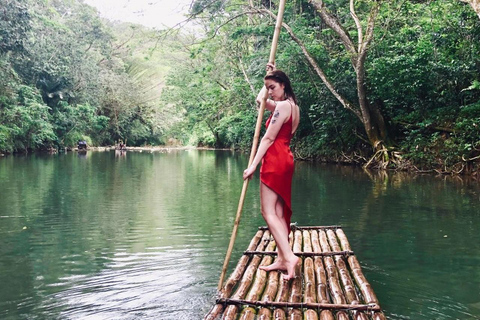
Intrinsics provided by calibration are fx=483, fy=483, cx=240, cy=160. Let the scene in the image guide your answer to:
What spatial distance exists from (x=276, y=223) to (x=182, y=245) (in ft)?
7.32

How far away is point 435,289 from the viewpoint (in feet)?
13.7

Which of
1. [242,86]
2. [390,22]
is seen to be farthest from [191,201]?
[242,86]

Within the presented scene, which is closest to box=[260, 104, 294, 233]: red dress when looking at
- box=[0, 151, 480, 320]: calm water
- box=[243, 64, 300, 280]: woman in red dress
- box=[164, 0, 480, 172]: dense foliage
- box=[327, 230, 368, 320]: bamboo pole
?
box=[243, 64, 300, 280]: woman in red dress

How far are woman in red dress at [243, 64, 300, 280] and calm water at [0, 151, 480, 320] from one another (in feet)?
2.48

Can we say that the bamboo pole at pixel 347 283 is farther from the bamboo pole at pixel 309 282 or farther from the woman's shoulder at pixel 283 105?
the woman's shoulder at pixel 283 105

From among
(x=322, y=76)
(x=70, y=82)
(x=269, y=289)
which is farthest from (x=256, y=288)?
(x=70, y=82)

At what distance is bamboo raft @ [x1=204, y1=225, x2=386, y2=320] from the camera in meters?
2.88

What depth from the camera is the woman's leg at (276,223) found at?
12.4ft

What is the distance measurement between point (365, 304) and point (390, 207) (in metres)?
5.89

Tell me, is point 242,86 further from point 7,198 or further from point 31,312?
point 31,312

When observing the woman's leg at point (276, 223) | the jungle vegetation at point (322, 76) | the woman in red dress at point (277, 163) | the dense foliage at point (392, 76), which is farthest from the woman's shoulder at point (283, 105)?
the dense foliage at point (392, 76)

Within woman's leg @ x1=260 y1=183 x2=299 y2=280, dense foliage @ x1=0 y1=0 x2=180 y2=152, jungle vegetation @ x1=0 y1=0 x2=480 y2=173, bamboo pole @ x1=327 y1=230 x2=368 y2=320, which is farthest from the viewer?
dense foliage @ x1=0 y1=0 x2=180 y2=152

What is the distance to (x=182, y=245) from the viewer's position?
230 inches

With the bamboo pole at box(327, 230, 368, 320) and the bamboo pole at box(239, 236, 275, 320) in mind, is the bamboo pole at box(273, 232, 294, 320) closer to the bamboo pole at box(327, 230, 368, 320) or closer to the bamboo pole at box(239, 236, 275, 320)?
the bamboo pole at box(239, 236, 275, 320)
